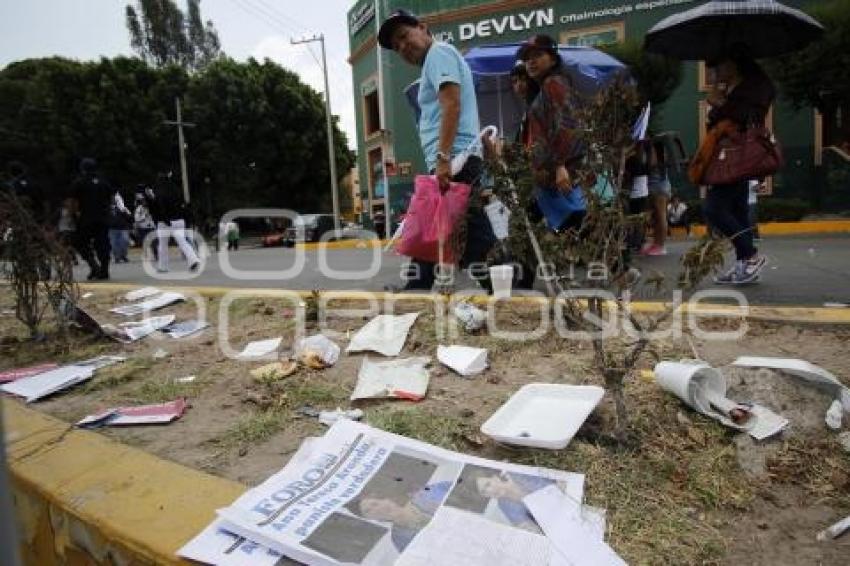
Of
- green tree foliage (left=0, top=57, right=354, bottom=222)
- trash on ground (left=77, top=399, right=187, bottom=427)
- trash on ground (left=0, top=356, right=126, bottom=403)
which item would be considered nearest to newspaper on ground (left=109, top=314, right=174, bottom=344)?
trash on ground (left=0, top=356, right=126, bottom=403)

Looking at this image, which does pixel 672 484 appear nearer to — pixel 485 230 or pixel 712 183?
pixel 485 230

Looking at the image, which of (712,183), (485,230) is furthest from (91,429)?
(712,183)

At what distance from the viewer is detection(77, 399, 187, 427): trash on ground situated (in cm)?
214

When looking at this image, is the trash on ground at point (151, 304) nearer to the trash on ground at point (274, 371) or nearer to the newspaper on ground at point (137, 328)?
the newspaper on ground at point (137, 328)

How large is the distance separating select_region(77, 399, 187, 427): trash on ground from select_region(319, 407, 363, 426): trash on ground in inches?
23.1

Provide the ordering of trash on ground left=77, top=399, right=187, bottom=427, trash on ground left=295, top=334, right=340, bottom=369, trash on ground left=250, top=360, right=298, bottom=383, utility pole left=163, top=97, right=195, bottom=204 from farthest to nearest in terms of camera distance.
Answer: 1. utility pole left=163, top=97, right=195, bottom=204
2. trash on ground left=295, top=334, right=340, bottom=369
3. trash on ground left=250, top=360, right=298, bottom=383
4. trash on ground left=77, top=399, right=187, bottom=427

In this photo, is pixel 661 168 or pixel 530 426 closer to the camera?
pixel 530 426

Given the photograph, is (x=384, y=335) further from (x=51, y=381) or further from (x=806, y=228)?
(x=806, y=228)

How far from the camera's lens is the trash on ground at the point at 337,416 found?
1972 millimetres

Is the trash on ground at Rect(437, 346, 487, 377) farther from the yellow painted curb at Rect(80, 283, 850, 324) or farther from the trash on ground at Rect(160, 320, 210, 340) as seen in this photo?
the trash on ground at Rect(160, 320, 210, 340)

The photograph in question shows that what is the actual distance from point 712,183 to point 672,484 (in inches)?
115

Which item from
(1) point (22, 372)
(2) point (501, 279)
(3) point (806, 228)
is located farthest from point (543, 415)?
(3) point (806, 228)

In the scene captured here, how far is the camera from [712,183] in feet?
12.7

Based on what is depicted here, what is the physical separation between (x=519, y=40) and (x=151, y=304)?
17.9m
